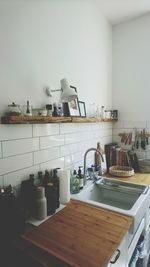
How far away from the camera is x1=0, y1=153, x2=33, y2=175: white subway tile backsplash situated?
3.27ft

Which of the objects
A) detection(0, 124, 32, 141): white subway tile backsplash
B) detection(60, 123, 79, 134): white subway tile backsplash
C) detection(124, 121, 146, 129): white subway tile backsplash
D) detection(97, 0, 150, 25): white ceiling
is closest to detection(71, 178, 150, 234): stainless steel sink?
detection(60, 123, 79, 134): white subway tile backsplash

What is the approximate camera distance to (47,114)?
1.16 m

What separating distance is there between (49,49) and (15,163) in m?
0.82

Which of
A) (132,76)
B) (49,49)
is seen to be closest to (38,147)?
(49,49)

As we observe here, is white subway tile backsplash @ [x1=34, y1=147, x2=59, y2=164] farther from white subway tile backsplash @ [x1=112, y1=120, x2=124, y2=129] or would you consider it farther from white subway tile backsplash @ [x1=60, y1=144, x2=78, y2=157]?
white subway tile backsplash @ [x1=112, y1=120, x2=124, y2=129]

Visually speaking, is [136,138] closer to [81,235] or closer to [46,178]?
[46,178]

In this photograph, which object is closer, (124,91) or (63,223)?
(63,223)

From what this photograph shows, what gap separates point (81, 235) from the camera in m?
0.88

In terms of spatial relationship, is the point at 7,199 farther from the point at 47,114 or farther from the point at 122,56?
the point at 122,56

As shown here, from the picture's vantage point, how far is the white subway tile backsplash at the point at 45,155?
121 cm

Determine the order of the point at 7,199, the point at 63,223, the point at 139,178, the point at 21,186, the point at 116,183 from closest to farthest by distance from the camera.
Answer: the point at 7,199 < the point at 63,223 < the point at 21,186 < the point at 116,183 < the point at 139,178

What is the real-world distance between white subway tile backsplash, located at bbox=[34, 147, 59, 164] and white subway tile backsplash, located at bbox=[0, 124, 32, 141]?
154 mm

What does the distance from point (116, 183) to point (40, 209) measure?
33.2 inches

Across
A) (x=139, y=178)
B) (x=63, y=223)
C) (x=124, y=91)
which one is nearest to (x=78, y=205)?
(x=63, y=223)
